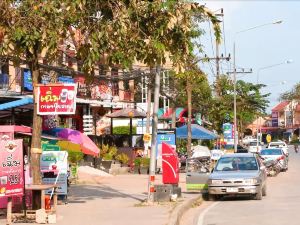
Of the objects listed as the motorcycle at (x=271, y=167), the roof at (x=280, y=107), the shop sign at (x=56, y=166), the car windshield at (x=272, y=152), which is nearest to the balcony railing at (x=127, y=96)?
the car windshield at (x=272, y=152)

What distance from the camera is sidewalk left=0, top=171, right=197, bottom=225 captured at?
14641 mm

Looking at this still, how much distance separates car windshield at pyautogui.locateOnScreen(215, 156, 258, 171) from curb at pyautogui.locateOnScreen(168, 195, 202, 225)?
63.3 inches

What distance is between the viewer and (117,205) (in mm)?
18297

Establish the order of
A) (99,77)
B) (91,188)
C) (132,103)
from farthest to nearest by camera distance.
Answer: (132,103), (91,188), (99,77)

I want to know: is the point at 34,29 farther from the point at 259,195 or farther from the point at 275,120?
the point at 275,120

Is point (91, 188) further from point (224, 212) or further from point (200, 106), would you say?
point (200, 106)

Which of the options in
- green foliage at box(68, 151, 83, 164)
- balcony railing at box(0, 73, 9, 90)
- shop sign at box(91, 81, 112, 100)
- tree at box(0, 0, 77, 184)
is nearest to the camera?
tree at box(0, 0, 77, 184)

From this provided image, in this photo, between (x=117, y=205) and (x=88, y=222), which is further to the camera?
(x=117, y=205)

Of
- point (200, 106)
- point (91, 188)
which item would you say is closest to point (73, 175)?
point (91, 188)

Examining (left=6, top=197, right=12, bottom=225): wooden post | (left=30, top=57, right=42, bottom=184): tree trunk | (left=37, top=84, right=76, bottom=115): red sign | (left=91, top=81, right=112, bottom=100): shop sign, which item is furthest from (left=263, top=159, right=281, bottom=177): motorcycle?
(left=6, top=197, right=12, bottom=225): wooden post

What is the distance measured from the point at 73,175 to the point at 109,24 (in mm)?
13228

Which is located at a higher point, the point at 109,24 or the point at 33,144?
the point at 109,24

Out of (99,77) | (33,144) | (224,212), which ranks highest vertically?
(99,77)

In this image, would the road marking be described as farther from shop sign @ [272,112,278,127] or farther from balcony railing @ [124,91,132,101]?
shop sign @ [272,112,278,127]
